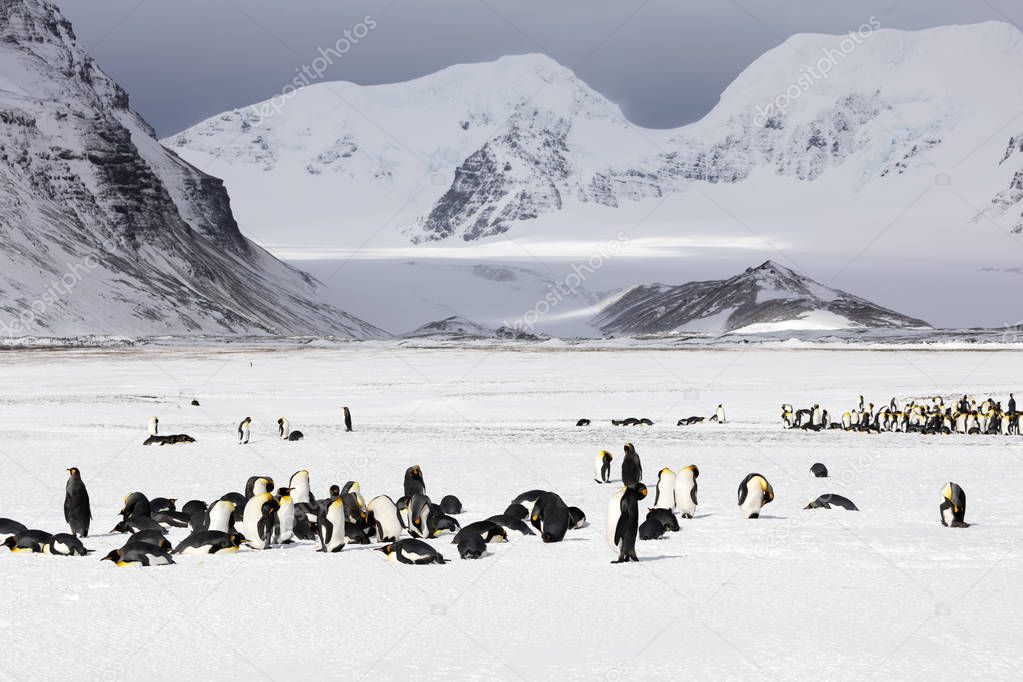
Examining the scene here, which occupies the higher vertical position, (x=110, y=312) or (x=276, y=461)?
(x=110, y=312)

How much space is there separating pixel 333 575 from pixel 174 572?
1503mm

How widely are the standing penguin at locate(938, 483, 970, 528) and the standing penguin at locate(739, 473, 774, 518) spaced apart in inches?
79.3

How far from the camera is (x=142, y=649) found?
8.51 metres

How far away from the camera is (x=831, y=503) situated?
578 inches

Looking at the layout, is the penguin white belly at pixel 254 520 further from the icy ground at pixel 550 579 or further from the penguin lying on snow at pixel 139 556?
the penguin lying on snow at pixel 139 556

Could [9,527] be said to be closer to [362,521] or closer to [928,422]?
[362,521]

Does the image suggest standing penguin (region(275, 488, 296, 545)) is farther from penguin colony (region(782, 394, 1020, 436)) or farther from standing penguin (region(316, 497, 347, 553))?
penguin colony (region(782, 394, 1020, 436))

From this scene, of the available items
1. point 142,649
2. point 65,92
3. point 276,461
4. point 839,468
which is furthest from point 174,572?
point 65,92

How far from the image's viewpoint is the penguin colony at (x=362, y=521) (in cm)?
1168

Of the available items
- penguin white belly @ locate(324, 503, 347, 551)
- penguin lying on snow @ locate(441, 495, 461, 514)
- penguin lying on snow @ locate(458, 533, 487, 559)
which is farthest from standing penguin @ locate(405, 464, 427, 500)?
penguin lying on snow @ locate(458, 533, 487, 559)

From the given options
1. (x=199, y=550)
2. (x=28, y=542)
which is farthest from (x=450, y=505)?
(x=28, y=542)

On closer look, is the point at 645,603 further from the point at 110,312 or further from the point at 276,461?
the point at 110,312

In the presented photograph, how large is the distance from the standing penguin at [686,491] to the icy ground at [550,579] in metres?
0.24

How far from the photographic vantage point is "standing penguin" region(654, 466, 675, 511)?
1457 centimetres
